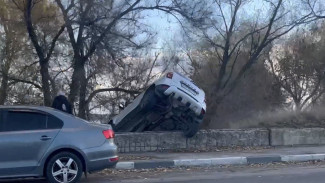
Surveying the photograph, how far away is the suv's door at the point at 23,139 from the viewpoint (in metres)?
9.75

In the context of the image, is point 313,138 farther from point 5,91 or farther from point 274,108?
point 5,91

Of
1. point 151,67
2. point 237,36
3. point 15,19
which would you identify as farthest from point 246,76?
point 15,19

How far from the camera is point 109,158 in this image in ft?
34.1

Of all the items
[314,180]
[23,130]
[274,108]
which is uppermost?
[274,108]

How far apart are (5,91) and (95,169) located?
11.4 m

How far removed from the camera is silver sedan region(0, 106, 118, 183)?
979cm

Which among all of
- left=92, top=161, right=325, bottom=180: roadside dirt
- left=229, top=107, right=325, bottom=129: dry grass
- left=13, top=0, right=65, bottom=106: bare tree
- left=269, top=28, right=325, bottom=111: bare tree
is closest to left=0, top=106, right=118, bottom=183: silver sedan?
left=92, top=161, right=325, bottom=180: roadside dirt

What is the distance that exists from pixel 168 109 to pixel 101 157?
5.77 metres

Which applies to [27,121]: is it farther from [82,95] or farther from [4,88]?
[4,88]

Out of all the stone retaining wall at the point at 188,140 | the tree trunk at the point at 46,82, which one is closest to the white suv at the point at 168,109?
the stone retaining wall at the point at 188,140

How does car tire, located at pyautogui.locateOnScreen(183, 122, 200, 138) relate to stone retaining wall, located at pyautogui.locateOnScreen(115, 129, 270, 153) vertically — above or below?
above

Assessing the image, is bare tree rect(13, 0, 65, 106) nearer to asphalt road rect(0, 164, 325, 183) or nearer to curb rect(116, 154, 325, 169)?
curb rect(116, 154, 325, 169)

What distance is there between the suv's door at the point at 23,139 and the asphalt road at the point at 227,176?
4.89 feet

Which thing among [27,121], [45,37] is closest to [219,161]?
[27,121]
